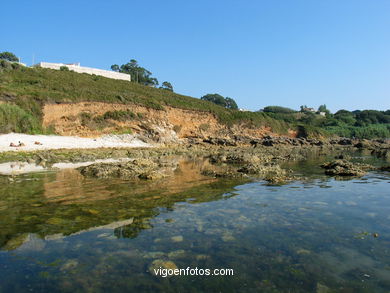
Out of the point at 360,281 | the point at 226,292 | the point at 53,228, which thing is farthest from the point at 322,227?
the point at 53,228

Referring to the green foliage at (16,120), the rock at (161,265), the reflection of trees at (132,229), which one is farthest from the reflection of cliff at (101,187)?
the green foliage at (16,120)

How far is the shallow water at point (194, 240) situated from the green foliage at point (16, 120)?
18.4m

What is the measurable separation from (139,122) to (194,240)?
31884mm

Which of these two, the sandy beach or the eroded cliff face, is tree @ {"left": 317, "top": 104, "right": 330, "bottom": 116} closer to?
the eroded cliff face

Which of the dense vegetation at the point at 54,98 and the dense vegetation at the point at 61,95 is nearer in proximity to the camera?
the dense vegetation at the point at 54,98

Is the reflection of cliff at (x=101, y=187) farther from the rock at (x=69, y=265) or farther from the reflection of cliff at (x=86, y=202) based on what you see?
the rock at (x=69, y=265)

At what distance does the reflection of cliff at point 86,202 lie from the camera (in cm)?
535

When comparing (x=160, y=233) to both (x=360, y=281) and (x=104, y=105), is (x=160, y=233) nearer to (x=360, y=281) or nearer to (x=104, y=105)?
(x=360, y=281)

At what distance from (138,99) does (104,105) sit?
6104 mm

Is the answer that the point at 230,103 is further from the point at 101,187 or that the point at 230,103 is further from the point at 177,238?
the point at 177,238

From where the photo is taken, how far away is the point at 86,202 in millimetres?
7285

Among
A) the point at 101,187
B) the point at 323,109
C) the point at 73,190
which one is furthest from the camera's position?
the point at 323,109

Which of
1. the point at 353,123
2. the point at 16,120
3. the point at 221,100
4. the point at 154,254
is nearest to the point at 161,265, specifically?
the point at 154,254

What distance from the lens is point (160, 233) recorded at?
5.07m
